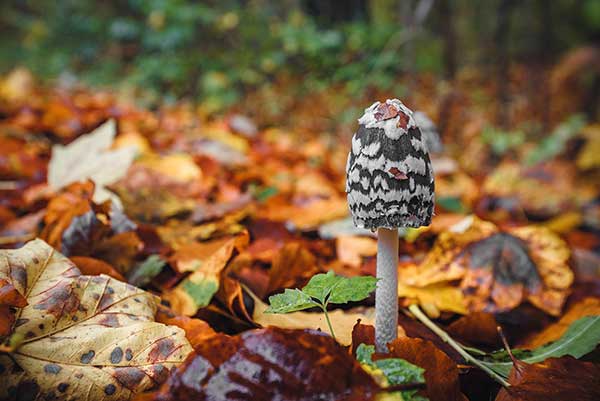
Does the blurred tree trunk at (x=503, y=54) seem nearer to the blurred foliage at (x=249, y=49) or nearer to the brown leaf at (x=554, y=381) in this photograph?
the blurred foliage at (x=249, y=49)

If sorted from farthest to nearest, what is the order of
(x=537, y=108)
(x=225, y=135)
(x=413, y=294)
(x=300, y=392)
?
(x=537, y=108), (x=225, y=135), (x=413, y=294), (x=300, y=392)

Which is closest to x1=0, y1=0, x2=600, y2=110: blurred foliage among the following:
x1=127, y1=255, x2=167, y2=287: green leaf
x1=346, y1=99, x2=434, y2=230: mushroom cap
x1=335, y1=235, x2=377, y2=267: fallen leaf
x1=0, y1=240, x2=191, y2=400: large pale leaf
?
x1=335, y1=235, x2=377, y2=267: fallen leaf

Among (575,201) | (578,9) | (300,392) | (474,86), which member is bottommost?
(300,392)

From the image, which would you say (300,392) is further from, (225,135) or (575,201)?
(575,201)

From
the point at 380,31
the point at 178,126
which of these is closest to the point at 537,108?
the point at 380,31

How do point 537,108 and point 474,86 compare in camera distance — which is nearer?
point 537,108

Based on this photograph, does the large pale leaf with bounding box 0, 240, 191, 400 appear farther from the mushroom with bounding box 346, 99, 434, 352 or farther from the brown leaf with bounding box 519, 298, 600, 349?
the brown leaf with bounding box 519, 298, 600, 349

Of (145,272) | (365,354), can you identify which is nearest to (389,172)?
(365,354)

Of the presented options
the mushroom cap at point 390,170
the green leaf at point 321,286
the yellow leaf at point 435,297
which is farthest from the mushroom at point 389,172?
the yellow leaf at point 435,297

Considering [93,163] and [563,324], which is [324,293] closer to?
[563,324]
